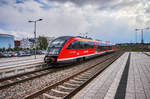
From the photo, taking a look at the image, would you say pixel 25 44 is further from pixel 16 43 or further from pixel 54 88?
pixel 54 88

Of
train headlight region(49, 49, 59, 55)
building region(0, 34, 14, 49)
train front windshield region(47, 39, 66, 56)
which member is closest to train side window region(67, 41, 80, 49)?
train front windshield region(47, 39, 66, 56)

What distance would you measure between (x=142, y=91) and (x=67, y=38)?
8684 millimetres

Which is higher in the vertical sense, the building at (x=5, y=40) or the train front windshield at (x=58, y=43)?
the building at (x=5, y=40)

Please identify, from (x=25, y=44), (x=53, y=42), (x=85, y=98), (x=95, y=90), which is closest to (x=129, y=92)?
(x=95, y=90)

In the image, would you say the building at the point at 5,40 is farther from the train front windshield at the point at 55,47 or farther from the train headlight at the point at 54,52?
the train headlight at the point at 54,52

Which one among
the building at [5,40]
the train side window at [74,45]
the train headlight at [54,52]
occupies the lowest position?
the train headlight at [54,52]

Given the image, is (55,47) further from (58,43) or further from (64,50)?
(64,50)

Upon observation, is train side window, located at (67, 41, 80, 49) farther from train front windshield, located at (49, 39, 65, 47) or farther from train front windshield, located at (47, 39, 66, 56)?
train front windshield, located at (47, 39, 66, 56)

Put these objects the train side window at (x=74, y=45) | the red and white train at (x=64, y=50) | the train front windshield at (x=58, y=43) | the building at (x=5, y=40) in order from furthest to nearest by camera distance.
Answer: the building at (x=5, y=40) → the train side window at (x=74, y=45) → the train front windshield at (x=58, y=43) → the red and white train at (x=64, y=50)

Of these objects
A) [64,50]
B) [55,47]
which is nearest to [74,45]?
[64,50]

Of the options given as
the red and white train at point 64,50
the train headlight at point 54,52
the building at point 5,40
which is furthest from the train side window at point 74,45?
the building at point 5,40

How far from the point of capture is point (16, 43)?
13300 centimetres

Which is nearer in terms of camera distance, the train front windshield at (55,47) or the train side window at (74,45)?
the train front windshield at (55,47)

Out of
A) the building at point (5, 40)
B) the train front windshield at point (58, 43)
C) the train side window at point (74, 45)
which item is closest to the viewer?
the train front windshield at point (58, 43)
